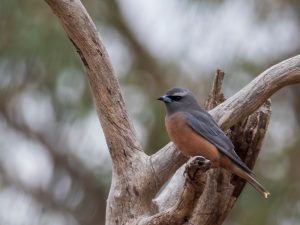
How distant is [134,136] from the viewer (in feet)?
20.4

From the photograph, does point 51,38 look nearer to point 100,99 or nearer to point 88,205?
point 88,205

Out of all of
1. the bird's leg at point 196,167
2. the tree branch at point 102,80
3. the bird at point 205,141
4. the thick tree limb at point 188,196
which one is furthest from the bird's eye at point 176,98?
the bird's leg at point 196,167

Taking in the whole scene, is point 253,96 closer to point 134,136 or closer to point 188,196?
point 134,136

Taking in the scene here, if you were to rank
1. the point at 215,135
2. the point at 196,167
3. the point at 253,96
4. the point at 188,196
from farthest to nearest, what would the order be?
the point at 253,96 → the point at 215,135 → the point at 188,196 → the point at 196,167

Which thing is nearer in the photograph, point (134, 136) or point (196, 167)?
point (196, 167)

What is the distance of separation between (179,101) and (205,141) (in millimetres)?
480

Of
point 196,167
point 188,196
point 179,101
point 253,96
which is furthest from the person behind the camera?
point 179,101

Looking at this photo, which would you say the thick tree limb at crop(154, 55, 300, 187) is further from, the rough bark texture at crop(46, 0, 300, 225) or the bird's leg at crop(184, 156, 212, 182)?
the bird's leg at crop(184, 156, 212, 182)

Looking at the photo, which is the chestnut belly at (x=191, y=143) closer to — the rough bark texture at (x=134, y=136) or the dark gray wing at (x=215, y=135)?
the dark gray wing at (x=215, y=135)

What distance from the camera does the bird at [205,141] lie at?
19.7 feet

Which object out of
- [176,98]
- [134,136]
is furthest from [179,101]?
[134,136]

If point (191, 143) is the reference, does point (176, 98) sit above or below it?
above

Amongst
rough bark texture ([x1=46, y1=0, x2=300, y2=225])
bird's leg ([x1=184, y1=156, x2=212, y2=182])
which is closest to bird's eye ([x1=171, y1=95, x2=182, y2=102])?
rough bark texture ([x1=46, y1=0, x2=300, y2=225])

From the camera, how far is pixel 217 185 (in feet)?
20.6
